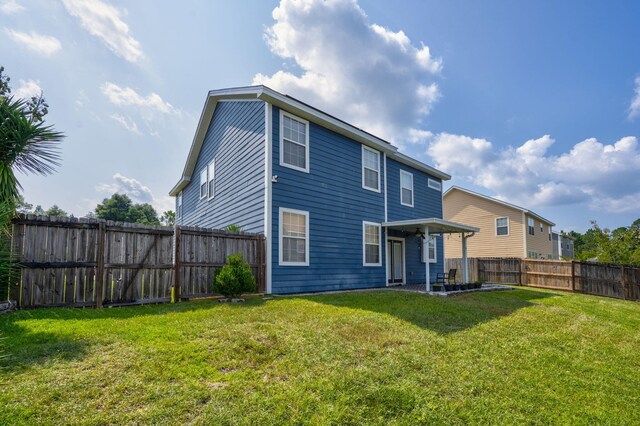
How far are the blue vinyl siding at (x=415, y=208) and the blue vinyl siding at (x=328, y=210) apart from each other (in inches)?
55.1

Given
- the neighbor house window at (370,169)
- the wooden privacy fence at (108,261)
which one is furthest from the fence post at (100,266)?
the neighbor house window at (370,169)

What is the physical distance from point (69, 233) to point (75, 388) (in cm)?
442

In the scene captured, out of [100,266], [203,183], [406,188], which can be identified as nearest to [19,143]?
[100,266]

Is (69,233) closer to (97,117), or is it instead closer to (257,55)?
(97,117)

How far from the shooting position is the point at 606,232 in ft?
60.5

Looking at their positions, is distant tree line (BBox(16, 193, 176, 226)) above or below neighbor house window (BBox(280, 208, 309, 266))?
above

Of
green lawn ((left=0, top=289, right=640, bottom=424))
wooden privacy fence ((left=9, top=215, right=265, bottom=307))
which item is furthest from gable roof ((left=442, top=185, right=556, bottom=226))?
wooden privacy fence ((left=9, top=215, right=265, bottom=307))

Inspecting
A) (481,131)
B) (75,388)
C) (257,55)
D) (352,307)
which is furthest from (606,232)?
(75,388)

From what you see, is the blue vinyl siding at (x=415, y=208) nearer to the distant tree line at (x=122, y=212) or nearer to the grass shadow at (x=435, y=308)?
the grass shadow at (x=435, y=308)

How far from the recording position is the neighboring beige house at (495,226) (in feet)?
74.8

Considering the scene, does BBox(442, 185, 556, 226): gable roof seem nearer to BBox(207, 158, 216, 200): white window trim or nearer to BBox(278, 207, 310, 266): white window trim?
BBox(278, 207, 310, 266): white window trim

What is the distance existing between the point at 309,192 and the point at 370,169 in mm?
3538

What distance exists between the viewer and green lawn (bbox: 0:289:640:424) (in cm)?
270

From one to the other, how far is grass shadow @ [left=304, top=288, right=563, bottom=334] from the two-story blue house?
6.40ft
